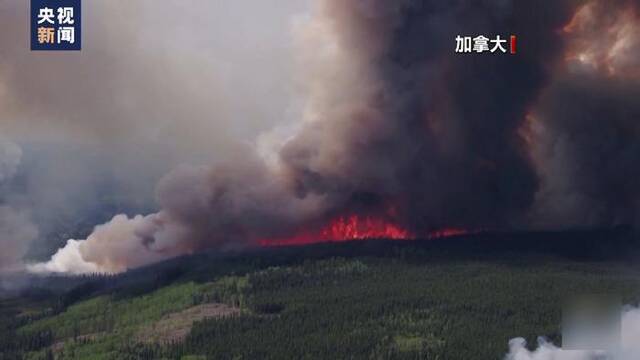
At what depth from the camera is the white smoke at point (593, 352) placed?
158 metres

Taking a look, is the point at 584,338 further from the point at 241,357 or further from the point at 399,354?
the point at 241,357

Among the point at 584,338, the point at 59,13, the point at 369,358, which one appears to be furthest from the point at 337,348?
the point at 59,13

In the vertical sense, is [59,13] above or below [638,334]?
above

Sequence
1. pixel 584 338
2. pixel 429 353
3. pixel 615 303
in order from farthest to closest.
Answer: pixel 429 353
pixel 615 303
pixel 584 338

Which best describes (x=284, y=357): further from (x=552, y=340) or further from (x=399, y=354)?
(x=552, y=340)

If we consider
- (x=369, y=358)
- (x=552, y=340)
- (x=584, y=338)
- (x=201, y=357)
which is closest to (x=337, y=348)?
(x=369, y=358)

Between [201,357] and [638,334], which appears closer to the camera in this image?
[638,334]

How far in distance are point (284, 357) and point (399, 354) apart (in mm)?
21497

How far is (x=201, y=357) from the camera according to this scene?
19800 centimetres

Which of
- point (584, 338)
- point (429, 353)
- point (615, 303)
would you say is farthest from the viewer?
point (429, 353)

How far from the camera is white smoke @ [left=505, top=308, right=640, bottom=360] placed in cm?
15775

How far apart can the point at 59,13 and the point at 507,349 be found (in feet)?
337

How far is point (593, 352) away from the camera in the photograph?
15388 cm

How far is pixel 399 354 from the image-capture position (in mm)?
196250
